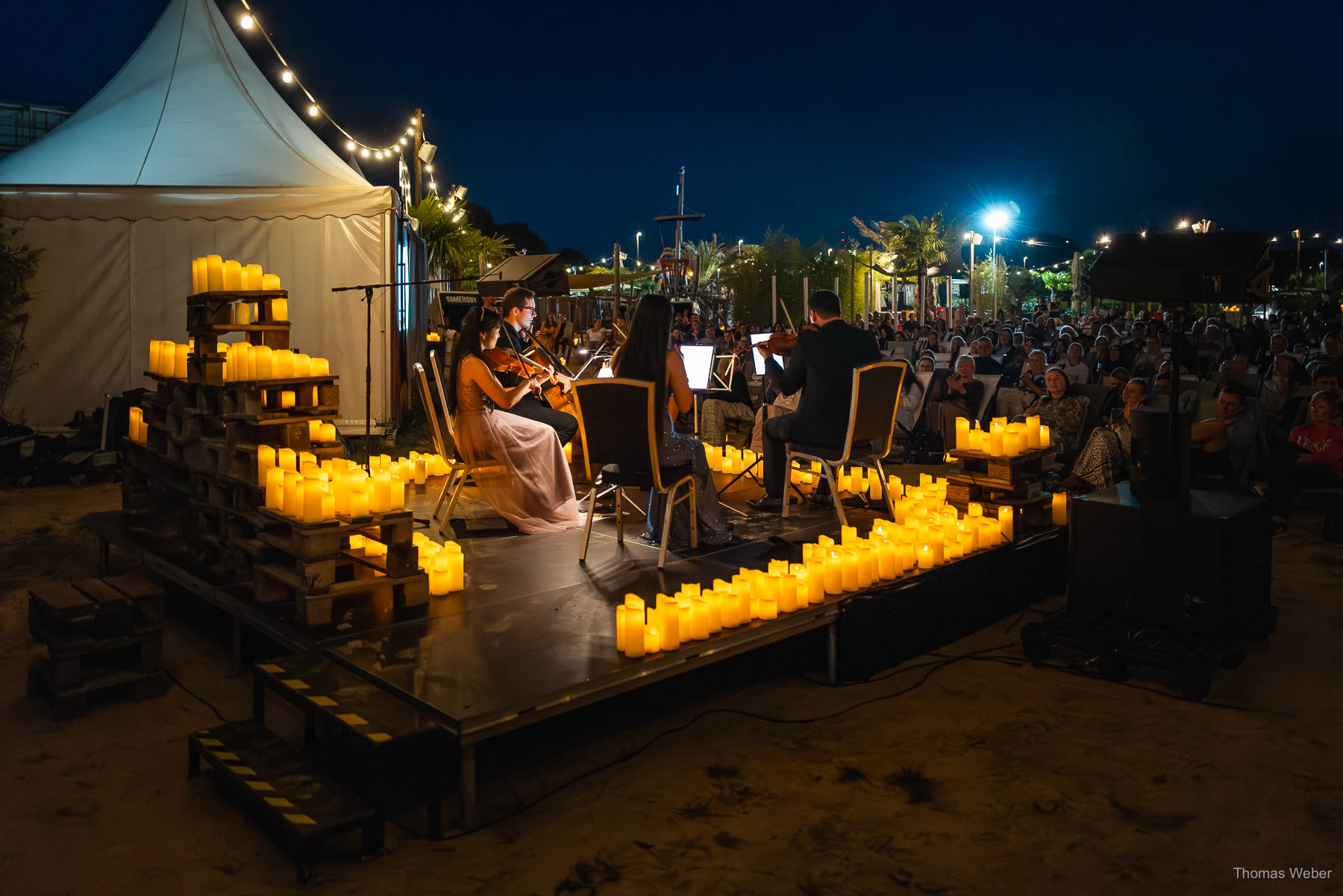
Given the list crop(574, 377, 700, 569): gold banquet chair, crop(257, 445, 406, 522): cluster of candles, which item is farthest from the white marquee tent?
crop(257, 445, 406, 522): cluster of candles

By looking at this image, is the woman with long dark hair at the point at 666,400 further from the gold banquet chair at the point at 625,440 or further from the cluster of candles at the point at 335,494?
the cluster of candles at the point at 335,494

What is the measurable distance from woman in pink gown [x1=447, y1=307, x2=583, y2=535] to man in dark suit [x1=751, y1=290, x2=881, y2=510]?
135 centimetres

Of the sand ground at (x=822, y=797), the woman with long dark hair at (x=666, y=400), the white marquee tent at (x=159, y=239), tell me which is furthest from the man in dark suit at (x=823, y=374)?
the white marquee tent at (x=159, y=239)

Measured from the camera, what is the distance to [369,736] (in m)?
2.94

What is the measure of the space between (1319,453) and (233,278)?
24.1 feet

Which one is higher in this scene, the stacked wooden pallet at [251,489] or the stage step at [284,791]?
the stacked wooden pallet at [251,489]

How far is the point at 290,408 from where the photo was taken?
4738 millimetres

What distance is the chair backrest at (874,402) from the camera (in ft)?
17.7

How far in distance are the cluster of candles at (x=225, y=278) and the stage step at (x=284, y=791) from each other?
7.66 feet

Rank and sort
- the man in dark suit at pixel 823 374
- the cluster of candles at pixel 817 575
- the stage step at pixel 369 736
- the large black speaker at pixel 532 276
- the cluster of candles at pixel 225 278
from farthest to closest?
1. the large black speaker at pixel 532 276
2. the man in dark suit at pixel 823 374
3. the cluster of candles at pixel 225 278
4. the cluster of candles at pixel 817 575
5. the stage step at pixel 369 736

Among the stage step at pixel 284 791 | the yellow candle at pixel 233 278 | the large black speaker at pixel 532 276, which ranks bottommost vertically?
the stage step at pixel 284 791

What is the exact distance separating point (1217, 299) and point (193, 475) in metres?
5.13

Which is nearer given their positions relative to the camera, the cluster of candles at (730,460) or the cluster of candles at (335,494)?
the cluster of candles at (335,494)

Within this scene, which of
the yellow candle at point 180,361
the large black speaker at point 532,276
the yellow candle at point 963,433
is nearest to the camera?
the yellow candle at point 180,361
